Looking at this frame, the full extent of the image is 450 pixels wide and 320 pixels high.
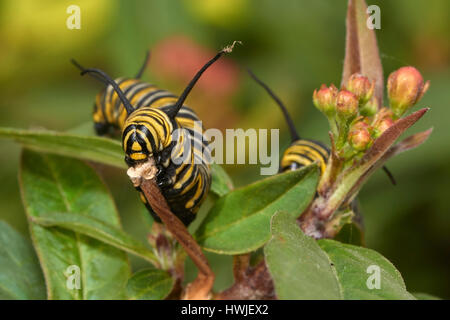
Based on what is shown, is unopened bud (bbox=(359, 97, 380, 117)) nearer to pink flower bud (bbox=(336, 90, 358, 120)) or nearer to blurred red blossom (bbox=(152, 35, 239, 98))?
pink flower bud (bbox=(336, 90, 358, 120))

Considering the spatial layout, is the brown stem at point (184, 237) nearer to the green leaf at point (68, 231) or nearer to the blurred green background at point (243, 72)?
the green leaf at point (68, 231)

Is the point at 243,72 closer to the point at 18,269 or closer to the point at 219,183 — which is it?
the point at 219,183

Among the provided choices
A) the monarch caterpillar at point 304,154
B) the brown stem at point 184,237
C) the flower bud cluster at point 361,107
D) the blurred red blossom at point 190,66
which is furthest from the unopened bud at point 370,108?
the blurred red blossom at point 190,66

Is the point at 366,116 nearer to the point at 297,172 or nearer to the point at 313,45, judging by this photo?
the point at 297,172

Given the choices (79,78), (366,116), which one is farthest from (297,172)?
(79,78)

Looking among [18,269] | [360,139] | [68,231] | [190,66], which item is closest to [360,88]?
[360,139]

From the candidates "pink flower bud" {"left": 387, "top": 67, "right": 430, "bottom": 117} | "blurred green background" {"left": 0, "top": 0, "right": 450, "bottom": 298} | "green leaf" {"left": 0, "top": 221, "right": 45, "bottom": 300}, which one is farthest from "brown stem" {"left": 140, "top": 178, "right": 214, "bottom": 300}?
"blurred green background" {"left": 0, "top": 0, "right": 450, "bottom": 298}

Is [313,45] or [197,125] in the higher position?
[313,45]
